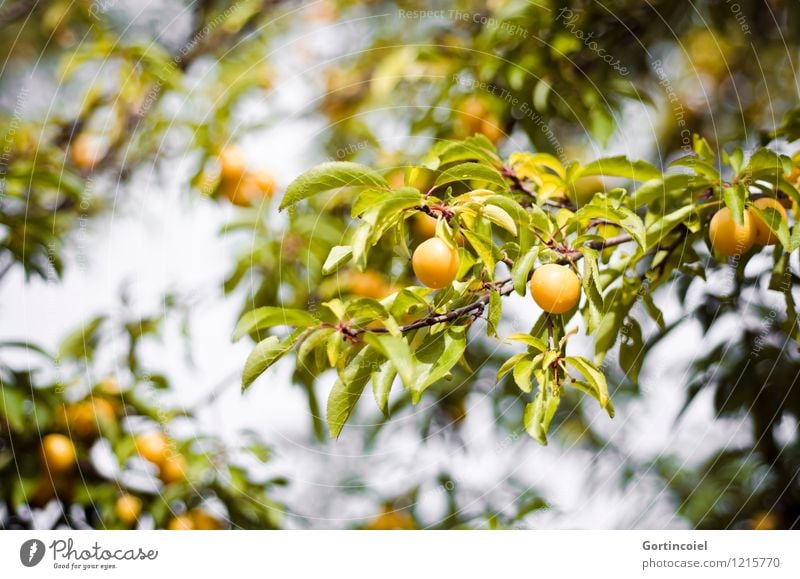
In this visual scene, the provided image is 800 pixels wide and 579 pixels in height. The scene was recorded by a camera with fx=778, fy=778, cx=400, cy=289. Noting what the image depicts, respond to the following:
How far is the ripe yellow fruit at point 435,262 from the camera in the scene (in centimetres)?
54

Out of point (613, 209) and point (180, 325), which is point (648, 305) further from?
point (180, 325)

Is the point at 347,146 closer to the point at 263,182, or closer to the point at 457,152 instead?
the point at 263,182

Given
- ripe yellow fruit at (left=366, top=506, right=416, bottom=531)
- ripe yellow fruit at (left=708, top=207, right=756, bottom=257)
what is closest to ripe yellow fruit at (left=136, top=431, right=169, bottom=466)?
ripe yellow fruit at (left=366, top=506, right=416, bottom=531)

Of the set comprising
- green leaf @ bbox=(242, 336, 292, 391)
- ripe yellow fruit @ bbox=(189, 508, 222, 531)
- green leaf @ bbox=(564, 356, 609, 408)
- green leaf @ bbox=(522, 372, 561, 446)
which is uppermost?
green leaf @ bbox=(242, 336, 292, 391)

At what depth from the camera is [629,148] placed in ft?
3.57

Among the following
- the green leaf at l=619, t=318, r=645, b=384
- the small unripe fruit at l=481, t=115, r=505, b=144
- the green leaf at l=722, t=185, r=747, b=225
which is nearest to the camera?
the green leaf at l=722, t=185, r=747, b=225

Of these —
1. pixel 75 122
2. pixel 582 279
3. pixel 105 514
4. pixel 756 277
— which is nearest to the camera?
pixel 582 279

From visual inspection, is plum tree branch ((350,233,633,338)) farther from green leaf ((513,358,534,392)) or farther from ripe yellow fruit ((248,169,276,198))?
ripe yellow fruit ((248,169,276,198))

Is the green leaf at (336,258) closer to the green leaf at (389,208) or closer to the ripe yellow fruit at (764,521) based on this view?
the green leaf at (389,208)

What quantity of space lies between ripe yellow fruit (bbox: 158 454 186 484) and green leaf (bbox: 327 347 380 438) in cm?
56

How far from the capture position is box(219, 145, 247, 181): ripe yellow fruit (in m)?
1.11

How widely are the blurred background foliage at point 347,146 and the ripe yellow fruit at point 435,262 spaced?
39cm
